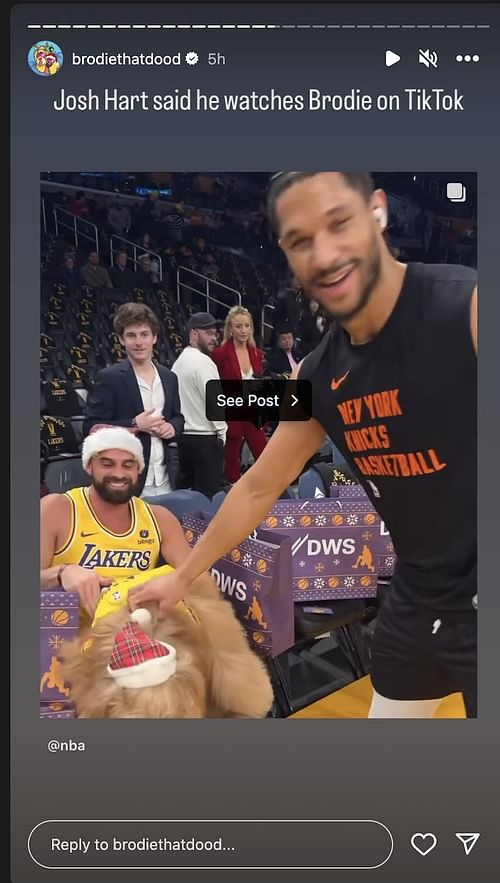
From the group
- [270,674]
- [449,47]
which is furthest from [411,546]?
[449,47]

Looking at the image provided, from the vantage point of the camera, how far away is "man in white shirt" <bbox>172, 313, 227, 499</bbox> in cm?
155

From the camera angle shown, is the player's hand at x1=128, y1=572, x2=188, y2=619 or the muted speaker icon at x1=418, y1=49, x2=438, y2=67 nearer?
the muted speaker icon at x1=418, y1=49, x2=438, y2=67

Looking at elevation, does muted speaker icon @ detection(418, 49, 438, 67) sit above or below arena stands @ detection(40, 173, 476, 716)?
above

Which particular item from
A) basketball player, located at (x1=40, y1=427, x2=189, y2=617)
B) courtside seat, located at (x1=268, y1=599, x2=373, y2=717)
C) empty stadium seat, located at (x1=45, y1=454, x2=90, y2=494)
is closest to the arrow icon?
courtside seat, located at (x1=268, y1=599, x2=373, y2=717)

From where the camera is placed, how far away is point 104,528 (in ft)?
5.27

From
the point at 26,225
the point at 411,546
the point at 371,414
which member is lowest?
the point at 411,546

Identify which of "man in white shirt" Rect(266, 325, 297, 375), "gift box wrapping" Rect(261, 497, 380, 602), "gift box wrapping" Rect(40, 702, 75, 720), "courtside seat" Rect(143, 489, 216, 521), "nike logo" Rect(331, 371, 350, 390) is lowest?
"gift box wrapping" Rect(40, 702, 75, 720)

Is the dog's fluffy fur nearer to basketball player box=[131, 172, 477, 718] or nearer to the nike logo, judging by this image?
basketball player box=[131, 172, 477, 718]

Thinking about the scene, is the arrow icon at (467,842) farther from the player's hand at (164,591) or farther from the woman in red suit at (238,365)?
the woman in red suit at (238,365)

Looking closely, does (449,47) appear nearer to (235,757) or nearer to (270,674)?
(270,674)

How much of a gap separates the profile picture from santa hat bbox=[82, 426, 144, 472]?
675mm

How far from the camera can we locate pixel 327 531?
1613 mm

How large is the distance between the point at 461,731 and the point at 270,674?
38 cm

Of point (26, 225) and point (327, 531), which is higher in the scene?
point (26, 225)
